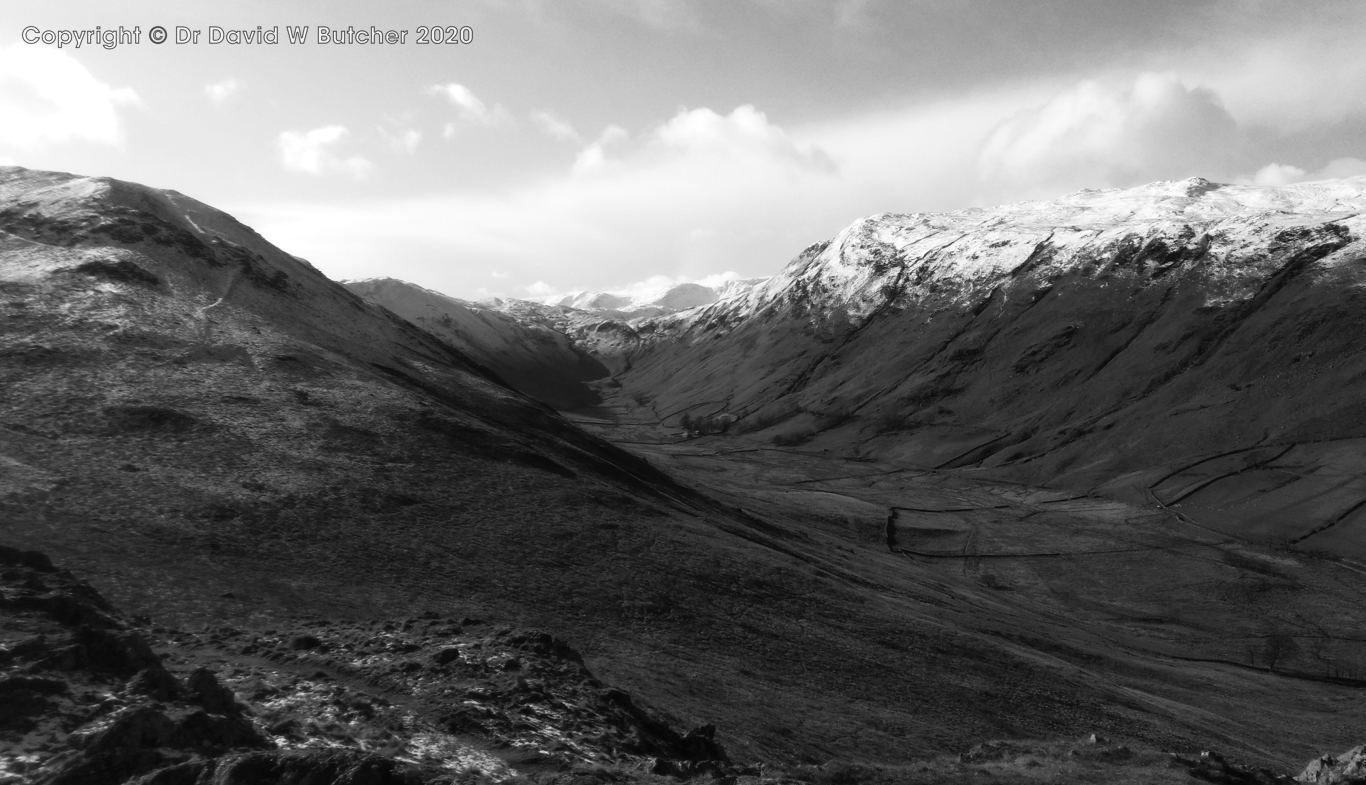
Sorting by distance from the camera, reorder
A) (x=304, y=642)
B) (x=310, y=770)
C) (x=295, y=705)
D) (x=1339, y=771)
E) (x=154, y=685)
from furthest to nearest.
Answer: (x=304, y=642)
(x=1339, y=771)
(x=295, y=705)
(x=154, y=685)
(x=310, y=770)

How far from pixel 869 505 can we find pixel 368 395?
8448 cm

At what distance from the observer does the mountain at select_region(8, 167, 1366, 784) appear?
83.5 feet

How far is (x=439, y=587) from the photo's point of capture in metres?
41.0

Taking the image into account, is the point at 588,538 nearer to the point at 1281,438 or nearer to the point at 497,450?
the point at 497,450

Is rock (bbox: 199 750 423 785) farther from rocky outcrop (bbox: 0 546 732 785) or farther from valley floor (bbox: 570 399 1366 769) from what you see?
valley floor (bbox: 570 399 1366 769)

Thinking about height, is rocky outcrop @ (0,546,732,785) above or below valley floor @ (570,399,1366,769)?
above

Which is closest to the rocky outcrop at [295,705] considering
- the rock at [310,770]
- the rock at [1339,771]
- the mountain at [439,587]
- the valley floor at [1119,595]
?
the rock at [310,770]

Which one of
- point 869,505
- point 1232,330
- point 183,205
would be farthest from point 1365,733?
point 1232,330

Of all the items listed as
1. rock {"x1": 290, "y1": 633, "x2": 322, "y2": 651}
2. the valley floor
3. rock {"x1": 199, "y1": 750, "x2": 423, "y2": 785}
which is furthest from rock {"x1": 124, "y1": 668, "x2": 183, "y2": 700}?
the valley floor

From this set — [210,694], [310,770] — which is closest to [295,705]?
[210,694]

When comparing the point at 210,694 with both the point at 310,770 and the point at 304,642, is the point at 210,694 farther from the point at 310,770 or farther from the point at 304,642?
the point at 304,642

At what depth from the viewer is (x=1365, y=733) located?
5716 centimetres

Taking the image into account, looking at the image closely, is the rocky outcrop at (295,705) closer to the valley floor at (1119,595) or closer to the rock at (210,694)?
the rock at (210,694)

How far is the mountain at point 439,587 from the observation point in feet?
83.5
